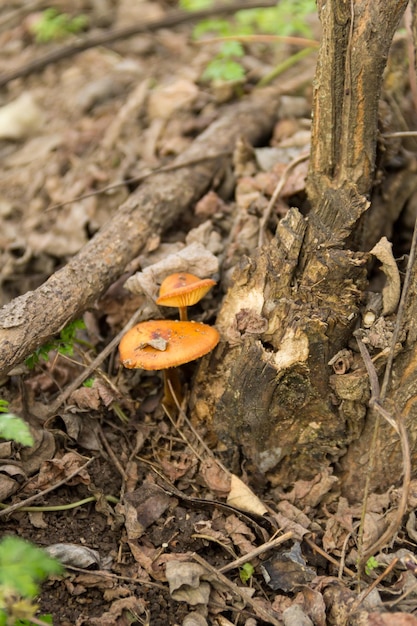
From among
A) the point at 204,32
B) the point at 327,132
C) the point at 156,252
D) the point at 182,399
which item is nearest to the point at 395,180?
the point at 327,132

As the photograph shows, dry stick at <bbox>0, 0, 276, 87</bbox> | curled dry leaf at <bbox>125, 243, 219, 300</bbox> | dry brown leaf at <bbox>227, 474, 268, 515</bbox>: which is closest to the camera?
dry brown leaf at <bbox>227, 474, 268, 515</bbox>

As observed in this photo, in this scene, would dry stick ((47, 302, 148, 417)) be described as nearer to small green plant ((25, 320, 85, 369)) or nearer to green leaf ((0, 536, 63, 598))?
small green plant ((25, 320, 85, 369))

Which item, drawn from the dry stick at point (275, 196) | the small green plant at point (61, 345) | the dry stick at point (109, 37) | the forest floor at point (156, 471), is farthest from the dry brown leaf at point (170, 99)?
Answer: the small green plant at point (61, 345)

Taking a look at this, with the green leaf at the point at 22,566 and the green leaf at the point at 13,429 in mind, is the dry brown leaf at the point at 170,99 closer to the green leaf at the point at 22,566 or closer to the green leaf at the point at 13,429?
the green leaf at the point at 13,429

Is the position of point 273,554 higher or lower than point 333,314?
lower

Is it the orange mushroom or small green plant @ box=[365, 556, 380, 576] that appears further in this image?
the orange mushroom

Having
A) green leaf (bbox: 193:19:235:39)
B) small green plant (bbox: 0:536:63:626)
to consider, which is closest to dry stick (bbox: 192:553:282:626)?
small green plant (bbox: 0:536:63:626)

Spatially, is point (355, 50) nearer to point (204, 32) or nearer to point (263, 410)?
point (263, 410)
